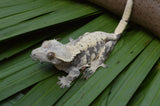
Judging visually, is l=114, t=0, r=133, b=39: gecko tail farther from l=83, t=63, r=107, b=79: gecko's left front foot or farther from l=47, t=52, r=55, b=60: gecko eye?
l=47, t=52, r=55, b=60: gecko eye

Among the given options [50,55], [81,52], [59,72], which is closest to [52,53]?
[50,55]

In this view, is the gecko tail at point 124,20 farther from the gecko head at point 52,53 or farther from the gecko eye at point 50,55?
the gecko eye at point 50,55

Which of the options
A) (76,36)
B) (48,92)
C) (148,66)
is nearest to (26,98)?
(48,92)

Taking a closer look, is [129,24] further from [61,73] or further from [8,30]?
[8,30]

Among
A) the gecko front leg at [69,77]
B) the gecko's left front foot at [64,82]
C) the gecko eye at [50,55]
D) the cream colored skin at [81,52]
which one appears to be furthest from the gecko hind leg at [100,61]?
the gecko eye at [50,55]

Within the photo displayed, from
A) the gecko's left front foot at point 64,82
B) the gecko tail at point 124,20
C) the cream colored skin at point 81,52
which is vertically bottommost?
the gecko's left front foot at point 64,82

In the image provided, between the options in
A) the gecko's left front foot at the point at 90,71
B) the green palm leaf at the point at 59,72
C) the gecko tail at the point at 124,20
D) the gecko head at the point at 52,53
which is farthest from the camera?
the gecko tail at the point at 124,20

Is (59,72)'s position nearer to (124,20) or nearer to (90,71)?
(90,71)
